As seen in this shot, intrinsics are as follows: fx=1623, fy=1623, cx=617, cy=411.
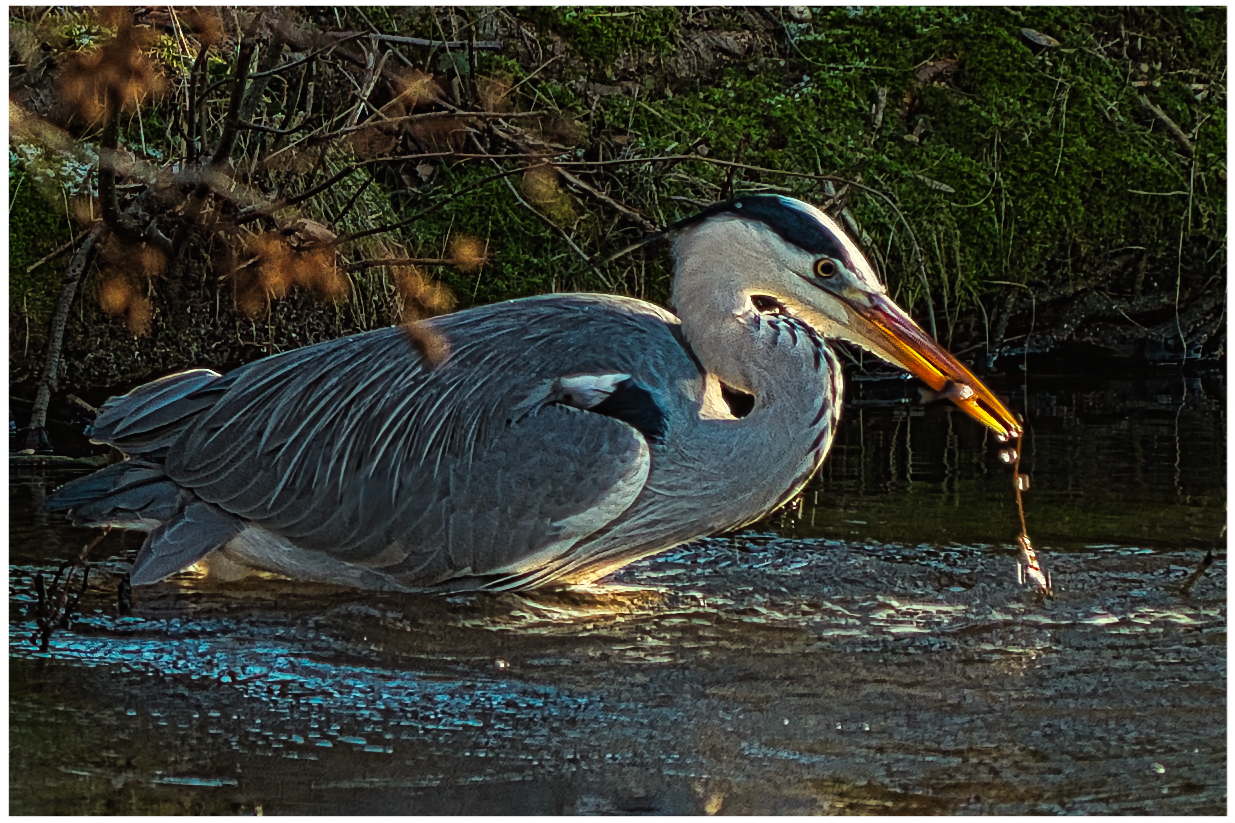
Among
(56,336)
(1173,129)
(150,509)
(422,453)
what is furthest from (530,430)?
(1173,129)

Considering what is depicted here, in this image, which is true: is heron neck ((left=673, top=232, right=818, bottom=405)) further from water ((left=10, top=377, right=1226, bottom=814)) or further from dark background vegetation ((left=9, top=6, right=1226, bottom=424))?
dark background vegetation ((left=9, top=6, right=1226, bottom=424))

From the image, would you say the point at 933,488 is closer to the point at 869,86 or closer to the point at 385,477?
the point at 385,477

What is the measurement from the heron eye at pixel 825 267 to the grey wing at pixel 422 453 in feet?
1.90

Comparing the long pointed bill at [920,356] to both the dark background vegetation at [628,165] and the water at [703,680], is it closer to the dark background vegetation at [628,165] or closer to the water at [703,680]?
the water at [703,680]

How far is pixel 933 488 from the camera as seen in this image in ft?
20.0

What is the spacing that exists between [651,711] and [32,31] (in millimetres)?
3264

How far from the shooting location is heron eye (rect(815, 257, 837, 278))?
463cm

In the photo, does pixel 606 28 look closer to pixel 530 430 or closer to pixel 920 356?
pixel 530 430

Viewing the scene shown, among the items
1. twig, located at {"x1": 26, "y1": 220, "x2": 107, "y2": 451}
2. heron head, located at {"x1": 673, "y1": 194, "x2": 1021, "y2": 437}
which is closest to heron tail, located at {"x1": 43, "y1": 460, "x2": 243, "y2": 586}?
twig, located at {"x1": 26, "y1": 220, "x2": 107, "y2": 451}

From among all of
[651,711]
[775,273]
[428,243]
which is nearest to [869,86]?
[428,243]

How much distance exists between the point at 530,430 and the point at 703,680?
41.1 inches

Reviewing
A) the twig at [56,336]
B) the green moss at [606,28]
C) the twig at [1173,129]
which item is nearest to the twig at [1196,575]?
the twig at [56,336]

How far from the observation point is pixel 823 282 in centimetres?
466

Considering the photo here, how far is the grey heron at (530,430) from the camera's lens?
15.1 feet
